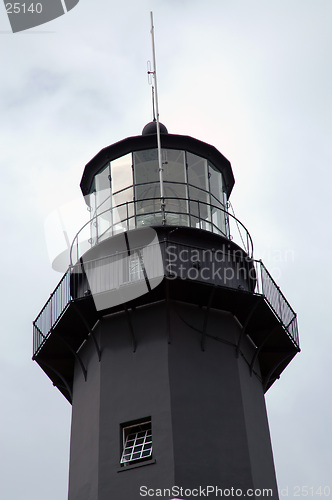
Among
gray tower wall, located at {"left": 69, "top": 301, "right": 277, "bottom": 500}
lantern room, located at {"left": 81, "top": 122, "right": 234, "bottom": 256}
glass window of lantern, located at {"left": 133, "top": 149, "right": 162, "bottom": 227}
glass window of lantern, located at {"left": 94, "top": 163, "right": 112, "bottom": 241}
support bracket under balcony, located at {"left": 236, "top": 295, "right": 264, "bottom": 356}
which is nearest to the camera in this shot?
gray tower wall, located at {"left": 69, "top": 301, "right": 277, "bottom": 500}

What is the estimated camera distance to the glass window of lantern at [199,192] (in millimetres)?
24281

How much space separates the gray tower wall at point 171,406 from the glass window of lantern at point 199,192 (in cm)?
269

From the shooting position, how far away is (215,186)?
83.8ft

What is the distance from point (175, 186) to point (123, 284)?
3624 millimetres

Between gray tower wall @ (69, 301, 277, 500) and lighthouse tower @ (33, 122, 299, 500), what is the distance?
3cm

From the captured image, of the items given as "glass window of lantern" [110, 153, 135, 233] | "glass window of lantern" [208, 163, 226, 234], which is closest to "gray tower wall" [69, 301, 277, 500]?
"glass window of lantern" [110, 153, 135, 233]

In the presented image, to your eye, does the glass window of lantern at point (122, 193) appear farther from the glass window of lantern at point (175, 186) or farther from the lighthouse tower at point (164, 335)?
the glass window of lantern at point (175, 186)

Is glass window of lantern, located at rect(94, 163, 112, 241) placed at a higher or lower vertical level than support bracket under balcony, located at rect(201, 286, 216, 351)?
higher

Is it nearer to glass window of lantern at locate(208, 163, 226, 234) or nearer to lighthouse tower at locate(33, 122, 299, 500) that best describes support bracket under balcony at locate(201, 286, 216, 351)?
lighthouse tower at locate(33, 122, 299, 500)

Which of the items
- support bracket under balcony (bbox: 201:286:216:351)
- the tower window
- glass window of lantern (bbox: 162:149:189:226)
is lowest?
the tower window

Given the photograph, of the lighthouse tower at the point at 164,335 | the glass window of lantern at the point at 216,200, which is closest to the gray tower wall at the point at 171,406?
the lighthouse tower at the point at 164,335

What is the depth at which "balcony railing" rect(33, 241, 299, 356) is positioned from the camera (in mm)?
22703

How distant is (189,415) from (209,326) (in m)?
2.67

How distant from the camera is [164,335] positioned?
22000mm
